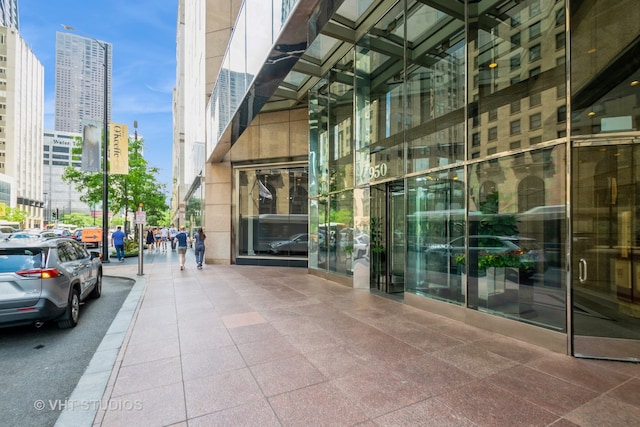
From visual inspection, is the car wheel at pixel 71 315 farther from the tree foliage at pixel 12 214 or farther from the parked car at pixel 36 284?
the tree foliage at pixel 12 214

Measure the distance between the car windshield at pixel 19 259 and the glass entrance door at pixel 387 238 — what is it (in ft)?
25.0

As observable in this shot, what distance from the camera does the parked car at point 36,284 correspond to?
5254 millimetres

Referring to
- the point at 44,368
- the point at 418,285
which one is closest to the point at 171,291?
the point at 44,368

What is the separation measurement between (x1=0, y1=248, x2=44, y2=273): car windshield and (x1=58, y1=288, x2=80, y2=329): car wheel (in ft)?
3.14

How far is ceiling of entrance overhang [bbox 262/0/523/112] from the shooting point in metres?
6.89

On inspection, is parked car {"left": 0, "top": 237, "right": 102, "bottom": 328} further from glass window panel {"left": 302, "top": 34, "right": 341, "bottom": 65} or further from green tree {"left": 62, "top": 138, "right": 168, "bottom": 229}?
green tree {"left": 62, "top": 138, "right": 168, "bottom": 229}

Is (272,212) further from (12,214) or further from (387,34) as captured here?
(12,214)

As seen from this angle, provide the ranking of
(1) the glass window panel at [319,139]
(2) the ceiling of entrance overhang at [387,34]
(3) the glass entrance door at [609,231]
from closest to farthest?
(3) the glass entrance door at [609,231] → (2) the ceiling of entrance overhang at [387,34] → (1) the glass window panel at [319,139]

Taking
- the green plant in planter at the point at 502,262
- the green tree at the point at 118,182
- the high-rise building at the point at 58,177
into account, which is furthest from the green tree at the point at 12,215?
the green plant in planter at the point at 502,262

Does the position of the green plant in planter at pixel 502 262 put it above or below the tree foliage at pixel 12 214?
below

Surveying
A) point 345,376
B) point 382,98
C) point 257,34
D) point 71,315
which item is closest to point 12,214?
point 71,315

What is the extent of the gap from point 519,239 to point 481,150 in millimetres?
1792

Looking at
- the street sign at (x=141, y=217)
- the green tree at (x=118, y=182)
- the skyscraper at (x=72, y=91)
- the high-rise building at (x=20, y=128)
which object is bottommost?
the street sign at (x=141, y=217)

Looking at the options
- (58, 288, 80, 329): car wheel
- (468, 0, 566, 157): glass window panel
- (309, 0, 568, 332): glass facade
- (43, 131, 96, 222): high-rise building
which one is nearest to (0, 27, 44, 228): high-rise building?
(43, 131, 96, 222): high-rise building
